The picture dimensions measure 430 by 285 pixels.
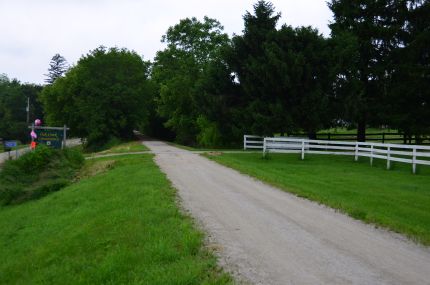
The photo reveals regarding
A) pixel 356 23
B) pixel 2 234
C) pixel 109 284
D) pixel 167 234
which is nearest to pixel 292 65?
→ pixel 356 23

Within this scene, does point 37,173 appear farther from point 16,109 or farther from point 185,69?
point 16,109

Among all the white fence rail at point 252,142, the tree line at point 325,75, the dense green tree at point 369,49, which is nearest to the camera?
the tree line at point 325,75

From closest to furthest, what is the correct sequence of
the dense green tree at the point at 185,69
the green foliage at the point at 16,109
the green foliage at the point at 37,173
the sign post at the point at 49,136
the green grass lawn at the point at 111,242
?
the green grass lawn at the point at 111,242 < the green foliage at the point at 37,173 < the sign post at the point at 49,136 < the dense green tree at the point at 185,69 < the green foliage at the point at 16,109

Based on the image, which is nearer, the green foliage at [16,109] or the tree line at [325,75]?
the tree line at [325,75]

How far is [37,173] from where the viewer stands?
24375mm

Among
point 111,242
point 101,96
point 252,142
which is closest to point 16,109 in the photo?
point 101,96

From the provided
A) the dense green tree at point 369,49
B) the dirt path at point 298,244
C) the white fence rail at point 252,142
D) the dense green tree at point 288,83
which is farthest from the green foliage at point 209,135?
the dirt path at point 298,244

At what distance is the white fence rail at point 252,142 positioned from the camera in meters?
30.7

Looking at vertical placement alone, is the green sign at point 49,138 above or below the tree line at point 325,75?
below

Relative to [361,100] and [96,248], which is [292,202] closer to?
[96,248]

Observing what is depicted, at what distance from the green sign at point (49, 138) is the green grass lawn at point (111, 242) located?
13856 mm

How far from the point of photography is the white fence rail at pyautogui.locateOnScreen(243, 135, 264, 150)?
30698 mm

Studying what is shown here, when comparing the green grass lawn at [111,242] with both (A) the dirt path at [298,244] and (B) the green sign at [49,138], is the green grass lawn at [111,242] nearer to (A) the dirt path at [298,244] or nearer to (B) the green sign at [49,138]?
(A) the dirt path at [298,244]

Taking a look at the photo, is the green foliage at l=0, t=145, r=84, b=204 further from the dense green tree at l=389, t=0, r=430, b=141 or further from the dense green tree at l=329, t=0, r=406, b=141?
the dense green tree at l=389, t=0, r=430, b=141
